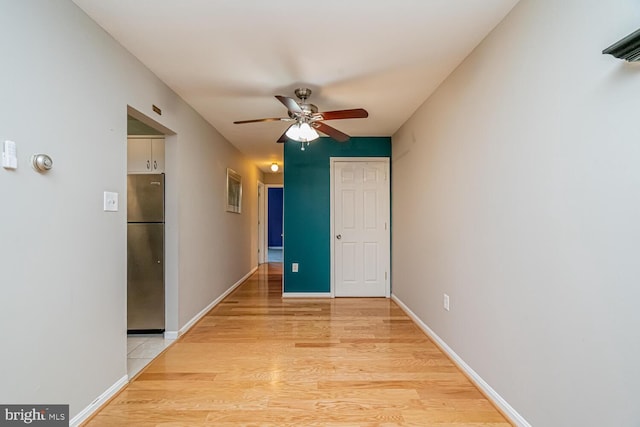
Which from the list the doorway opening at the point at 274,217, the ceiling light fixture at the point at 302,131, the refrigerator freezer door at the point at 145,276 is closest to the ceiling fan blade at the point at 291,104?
the ceiling light fixture at the point at 302,131

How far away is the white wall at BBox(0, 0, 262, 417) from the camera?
1342mm

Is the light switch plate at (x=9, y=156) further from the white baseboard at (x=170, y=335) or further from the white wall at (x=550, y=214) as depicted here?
the white wall at (x=550, y=214)

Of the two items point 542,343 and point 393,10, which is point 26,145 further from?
point 542,343

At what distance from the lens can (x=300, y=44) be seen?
6.79ft

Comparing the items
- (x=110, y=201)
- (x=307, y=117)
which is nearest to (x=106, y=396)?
(x=110, y=201)

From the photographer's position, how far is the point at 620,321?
3.66 feet

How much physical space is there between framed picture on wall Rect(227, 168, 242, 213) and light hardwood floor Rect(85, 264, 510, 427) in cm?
189

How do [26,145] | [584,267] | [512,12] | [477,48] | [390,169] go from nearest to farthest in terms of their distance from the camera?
[584,267]
[26,145]
[512,12]
[477,48]
[390,169]

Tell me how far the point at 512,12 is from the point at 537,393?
2.05 m

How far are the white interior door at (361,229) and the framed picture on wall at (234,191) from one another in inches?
62.9

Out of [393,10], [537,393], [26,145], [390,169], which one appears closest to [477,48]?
[393,10]

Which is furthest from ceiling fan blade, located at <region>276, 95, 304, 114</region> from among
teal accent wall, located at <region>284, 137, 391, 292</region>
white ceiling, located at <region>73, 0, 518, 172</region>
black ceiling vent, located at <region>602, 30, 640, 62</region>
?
teal accent wall, located at <region>284, 137, 391, 292</region>

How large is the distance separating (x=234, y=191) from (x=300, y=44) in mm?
3211

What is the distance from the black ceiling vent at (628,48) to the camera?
3.15 ft
